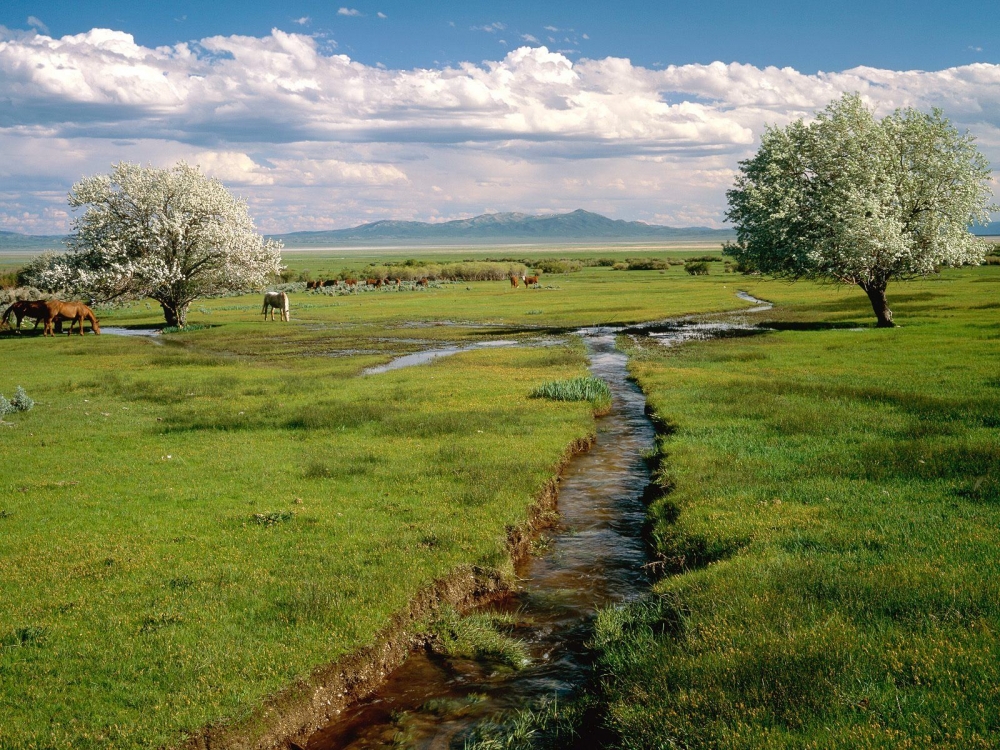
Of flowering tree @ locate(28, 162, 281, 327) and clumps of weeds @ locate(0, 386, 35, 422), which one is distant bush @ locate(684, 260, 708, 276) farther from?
clumps of weeds @ locate(0, 386, 35, 422)

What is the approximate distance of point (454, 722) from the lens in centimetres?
857

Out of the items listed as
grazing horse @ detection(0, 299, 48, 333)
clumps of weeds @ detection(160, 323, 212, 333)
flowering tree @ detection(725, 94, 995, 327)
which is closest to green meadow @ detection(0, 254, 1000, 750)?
flowering tree @ detection(725, 94, 995, 327)

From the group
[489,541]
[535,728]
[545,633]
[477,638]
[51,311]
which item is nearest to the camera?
[535,728]

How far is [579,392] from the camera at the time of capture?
1014 inches

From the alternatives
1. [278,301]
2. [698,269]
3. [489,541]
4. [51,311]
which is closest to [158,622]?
[489,541]

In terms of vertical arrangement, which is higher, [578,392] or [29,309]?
[29,309]

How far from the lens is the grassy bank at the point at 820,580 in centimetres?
695

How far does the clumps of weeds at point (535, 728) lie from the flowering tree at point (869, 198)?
119ft

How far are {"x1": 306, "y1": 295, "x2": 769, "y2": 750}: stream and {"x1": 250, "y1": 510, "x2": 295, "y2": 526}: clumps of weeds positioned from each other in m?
4.41

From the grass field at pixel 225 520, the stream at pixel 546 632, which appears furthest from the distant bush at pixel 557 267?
the stream at pixel 546 632

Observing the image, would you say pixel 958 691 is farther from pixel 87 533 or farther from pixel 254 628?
pixel 87 533

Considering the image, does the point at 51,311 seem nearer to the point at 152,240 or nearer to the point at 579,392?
the point at 152,240

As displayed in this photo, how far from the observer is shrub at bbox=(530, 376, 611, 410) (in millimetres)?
25625

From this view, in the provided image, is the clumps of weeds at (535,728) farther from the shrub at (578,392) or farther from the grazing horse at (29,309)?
the grazing horse at (29,309)
